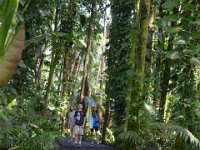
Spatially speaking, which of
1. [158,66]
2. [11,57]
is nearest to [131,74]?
[158,66]

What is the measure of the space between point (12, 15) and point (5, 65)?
346 mm

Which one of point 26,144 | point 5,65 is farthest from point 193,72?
point 5,65

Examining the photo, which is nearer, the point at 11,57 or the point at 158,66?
the point at 11,57

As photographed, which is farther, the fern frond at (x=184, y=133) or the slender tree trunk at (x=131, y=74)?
the slender tree trunk at (x=131, y=74)

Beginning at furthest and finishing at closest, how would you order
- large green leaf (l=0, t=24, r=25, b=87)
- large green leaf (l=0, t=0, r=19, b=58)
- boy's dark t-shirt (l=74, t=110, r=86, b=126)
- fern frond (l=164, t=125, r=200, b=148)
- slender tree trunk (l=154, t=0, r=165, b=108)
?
boy's dark t-shirt (l=74, t=110, r=86, b=126), slender tree trunk (l=154, t=0, r=165, b=108), fern frond (l=164, t=125, r=200, b=148), large green leaf (l=0, t=24, r=25, b=87), large green leaf (l=0, t=0, r=19, b=58)

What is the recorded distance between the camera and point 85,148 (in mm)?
10180

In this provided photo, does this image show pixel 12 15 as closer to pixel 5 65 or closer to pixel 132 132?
pixel 5 65

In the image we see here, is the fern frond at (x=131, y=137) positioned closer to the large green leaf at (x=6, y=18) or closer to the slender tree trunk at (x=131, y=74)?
the slender tree trunk at (x=131, y=74)

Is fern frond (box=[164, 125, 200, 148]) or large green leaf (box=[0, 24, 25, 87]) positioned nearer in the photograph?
large green leaf (box=[0, 24, 25, 87])

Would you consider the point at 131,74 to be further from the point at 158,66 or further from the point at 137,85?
the point at 158,66

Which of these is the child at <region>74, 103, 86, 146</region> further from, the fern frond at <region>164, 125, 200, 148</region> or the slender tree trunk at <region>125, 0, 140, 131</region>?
the fern frond at <region>164, 125, 200, 148</region>

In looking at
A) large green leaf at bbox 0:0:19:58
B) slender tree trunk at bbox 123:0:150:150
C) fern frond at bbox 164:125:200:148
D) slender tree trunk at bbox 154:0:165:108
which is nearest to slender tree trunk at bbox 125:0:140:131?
slender tree trunk at bbox 123:0:150:150

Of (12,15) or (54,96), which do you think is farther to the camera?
(54,96)

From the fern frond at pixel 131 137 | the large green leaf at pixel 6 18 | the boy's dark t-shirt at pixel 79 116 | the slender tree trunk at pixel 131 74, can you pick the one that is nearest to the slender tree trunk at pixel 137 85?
the slender tree trunk at pixel 131 74
